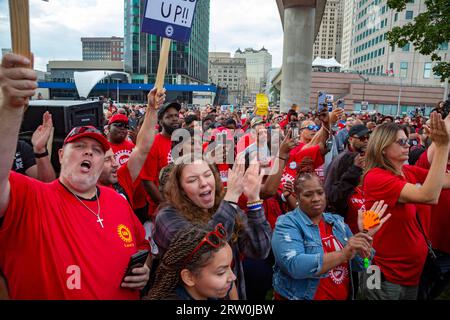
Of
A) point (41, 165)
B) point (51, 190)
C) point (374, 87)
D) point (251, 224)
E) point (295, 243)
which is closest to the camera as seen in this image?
point (51, 190)

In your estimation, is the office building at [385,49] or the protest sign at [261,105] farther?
the office building at [385,49]

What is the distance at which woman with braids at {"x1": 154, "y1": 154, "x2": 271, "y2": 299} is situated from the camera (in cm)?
226

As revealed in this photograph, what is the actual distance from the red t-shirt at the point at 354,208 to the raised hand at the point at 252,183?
1.71m

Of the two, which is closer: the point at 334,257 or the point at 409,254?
the point at 334,257

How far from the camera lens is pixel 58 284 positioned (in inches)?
73.7

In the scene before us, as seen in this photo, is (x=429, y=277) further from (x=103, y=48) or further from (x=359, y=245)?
(x=103, y=48)

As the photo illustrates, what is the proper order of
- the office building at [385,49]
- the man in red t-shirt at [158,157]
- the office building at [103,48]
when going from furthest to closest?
the office building at [103,48]
the office building at [385,49]
the man in red t-shirt at [158,157]

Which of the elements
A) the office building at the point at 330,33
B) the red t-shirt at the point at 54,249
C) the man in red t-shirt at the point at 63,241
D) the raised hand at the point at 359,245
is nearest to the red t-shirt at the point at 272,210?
the raised hand at the point at 359,245

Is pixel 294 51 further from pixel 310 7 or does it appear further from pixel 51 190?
pixel 51 190

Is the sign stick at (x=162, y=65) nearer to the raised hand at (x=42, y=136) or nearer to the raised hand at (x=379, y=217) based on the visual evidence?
the raised hand at (x=42, y=136)

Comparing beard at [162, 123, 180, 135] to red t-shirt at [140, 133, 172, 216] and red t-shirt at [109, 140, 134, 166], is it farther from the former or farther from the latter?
red t-shirt at [109, 140, 134, 166]

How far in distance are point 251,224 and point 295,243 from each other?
1.51 feet

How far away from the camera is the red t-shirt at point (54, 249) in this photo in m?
1.85

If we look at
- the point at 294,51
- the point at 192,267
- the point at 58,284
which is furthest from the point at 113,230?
the point at 294,51
